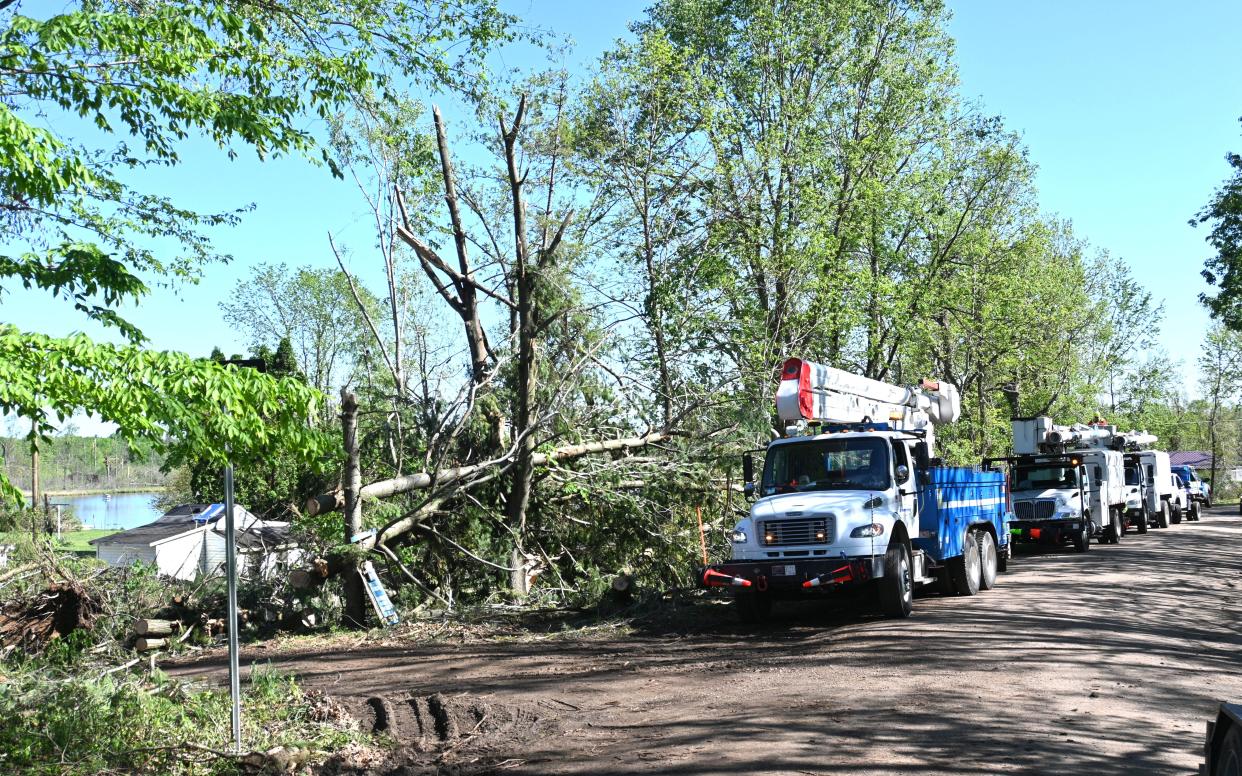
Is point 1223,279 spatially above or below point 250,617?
above

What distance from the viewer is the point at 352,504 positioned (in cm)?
1387

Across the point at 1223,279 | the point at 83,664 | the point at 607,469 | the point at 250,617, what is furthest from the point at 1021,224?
the point at 83,664

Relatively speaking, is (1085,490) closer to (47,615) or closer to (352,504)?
(352,504)

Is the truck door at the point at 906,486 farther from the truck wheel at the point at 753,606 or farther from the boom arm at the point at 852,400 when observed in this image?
the truck wheel at the point at 753,606

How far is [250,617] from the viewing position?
47.7 ft

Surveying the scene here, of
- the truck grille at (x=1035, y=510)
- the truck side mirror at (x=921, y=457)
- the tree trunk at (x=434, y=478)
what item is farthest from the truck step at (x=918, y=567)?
the truck grille at (x=1035, y=510)

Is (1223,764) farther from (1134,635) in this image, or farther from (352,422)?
(352,422)

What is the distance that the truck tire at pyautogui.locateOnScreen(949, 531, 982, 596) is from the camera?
1529 centimetres

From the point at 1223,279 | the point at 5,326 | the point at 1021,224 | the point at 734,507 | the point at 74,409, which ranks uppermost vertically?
the point at 1021,224

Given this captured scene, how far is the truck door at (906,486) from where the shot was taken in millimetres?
13070

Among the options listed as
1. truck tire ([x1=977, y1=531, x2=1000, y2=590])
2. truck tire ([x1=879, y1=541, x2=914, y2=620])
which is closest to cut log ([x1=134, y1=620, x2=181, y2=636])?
truck tire ([x1=879, y1=541, x2=914, y2=620])

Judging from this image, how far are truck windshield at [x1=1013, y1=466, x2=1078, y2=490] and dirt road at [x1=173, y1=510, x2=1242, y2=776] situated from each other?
1078cm

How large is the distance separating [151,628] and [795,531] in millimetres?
8434

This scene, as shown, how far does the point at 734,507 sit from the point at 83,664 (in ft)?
33.7
